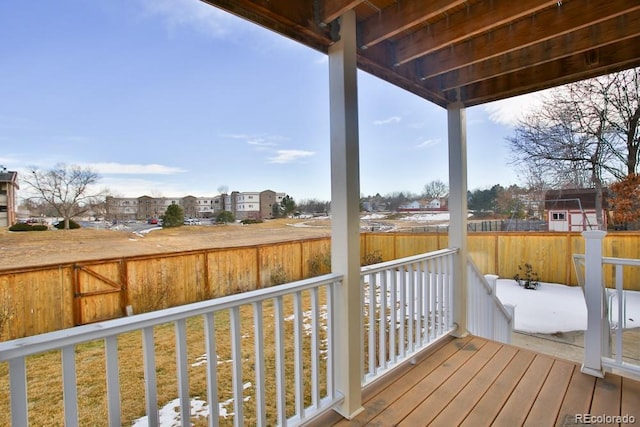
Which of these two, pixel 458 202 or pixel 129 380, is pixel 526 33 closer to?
pixel 458 202

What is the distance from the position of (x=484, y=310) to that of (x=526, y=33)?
2669 millimetres

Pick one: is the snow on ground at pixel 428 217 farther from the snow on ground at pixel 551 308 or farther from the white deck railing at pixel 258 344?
the snow on ground at pixel 551 308

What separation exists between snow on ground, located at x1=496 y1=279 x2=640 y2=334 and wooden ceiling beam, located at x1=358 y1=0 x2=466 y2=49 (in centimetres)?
472

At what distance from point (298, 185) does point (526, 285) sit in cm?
641

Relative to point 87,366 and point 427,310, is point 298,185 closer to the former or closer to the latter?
point 427,310

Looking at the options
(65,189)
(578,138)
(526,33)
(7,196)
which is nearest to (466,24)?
(526,33)

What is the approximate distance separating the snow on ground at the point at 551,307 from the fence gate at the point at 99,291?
211 inches

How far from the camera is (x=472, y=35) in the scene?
1883 mm

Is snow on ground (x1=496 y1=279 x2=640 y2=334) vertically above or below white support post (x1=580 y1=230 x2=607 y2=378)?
below

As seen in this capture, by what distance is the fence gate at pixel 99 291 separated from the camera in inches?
89.4

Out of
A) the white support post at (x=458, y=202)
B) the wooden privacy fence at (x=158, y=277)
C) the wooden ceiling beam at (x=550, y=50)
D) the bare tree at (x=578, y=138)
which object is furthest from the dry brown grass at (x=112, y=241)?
the bare tree at (x=578, y=138)

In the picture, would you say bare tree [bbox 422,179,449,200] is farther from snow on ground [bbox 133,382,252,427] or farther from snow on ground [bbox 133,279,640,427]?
snow on ground [bbox 133,382,252,427]

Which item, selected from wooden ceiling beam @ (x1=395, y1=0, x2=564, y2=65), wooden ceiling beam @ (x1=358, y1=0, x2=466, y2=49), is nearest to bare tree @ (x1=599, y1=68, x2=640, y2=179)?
wooden ceiling beam @ (x1=395, y1=0, x2=564, y2=65)

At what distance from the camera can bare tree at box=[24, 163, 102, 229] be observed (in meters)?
1.46
